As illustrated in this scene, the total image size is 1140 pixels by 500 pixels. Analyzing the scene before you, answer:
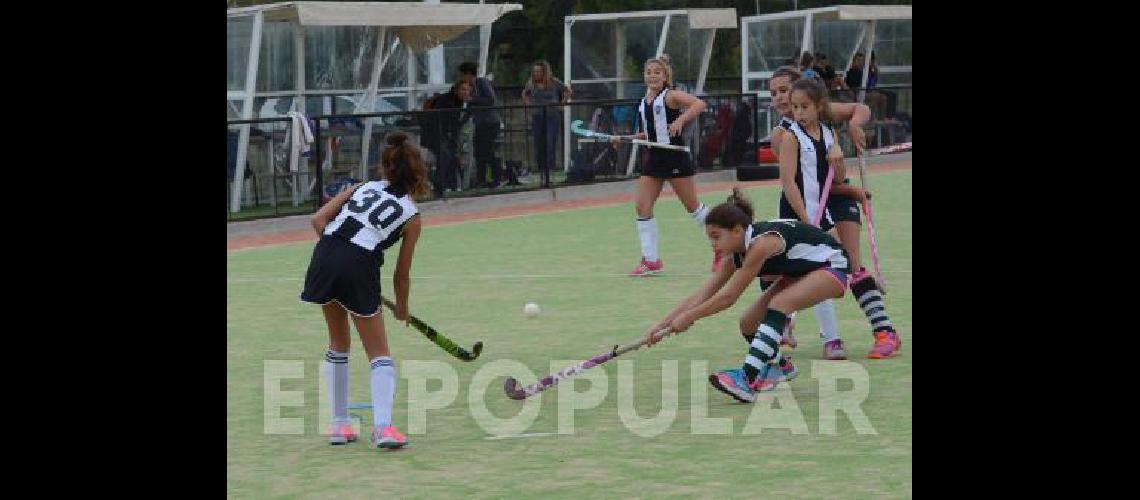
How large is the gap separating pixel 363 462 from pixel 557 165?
55.4ft

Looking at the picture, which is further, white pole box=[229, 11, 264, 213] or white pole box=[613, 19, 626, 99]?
white pole box=[613, 19, 626, 99]

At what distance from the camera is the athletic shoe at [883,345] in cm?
1152

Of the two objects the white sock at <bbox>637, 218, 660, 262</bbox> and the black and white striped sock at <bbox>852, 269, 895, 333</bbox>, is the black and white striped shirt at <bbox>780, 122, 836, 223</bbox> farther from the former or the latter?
the white sock at <bbox>637, 218, 660, 262</bbox>

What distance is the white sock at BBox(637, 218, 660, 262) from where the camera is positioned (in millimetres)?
16250

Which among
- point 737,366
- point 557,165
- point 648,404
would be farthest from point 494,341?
point 557,165

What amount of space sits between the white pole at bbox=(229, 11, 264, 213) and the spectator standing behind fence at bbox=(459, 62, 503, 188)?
2.63 metres

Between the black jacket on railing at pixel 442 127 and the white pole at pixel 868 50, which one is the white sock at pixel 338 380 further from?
the white pole at pixel 868 50

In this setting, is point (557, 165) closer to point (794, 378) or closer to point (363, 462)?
point (794, 378)

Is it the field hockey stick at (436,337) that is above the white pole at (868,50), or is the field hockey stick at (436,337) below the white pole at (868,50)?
below

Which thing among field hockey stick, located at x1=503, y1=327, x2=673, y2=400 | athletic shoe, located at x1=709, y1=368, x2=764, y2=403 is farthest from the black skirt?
athletic shoe, located at x1=709, y1=368, x2=764, y2=403

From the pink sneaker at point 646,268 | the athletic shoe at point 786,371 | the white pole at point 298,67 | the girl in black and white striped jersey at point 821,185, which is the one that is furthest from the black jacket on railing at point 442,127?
the athletic shoe at point 786,371

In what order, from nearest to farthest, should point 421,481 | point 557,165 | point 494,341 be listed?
point 421,481 → point 494,341 → point 557,165

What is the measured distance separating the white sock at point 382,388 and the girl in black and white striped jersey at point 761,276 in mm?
1436

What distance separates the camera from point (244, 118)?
22875mm
